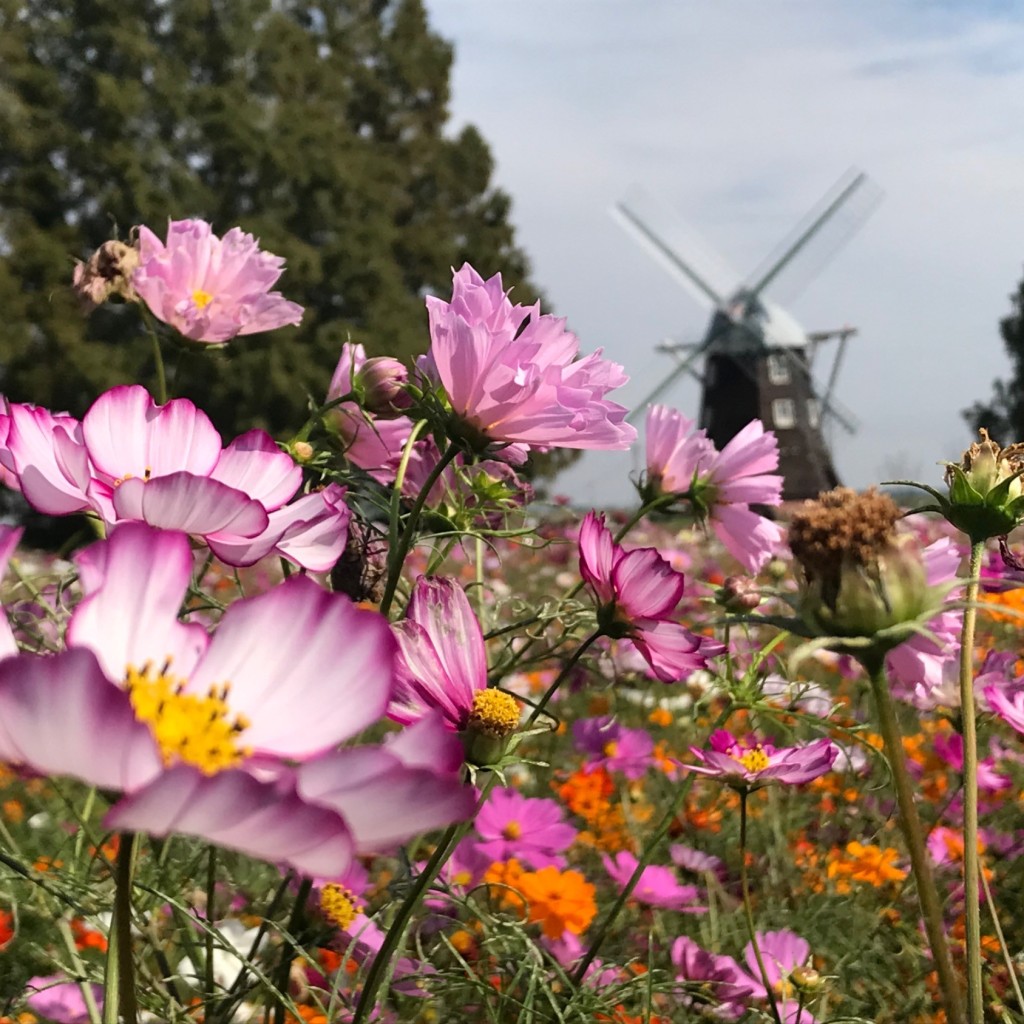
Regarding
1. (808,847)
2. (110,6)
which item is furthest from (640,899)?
(110,6)

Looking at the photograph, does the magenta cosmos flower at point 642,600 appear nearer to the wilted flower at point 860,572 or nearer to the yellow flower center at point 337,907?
the wilted flower at point 860,572

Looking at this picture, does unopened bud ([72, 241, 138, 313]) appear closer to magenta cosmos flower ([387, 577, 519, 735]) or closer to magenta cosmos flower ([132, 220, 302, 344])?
magenta cosmos flower ([132, 220, 302, 344])

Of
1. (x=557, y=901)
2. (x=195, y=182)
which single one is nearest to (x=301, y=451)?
(x=557, y=901)

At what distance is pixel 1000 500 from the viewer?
1.31 feet

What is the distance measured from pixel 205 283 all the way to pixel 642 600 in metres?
0.31

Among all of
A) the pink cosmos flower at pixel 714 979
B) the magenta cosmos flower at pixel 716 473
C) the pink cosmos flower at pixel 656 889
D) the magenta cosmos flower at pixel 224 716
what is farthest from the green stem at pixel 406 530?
the pink cosmos flower at pixel 656 889

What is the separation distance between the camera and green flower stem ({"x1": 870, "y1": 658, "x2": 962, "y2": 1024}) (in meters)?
0.30

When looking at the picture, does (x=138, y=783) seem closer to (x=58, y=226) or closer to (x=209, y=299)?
(x=209, y=299)

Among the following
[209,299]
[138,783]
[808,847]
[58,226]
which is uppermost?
[58,226]

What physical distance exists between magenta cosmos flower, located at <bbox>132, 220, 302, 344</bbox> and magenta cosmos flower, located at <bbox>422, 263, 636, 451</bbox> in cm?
19

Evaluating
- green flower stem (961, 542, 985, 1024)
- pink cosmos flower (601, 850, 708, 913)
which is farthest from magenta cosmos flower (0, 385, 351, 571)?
pink cosmos flower (601, 850, 708, 913)

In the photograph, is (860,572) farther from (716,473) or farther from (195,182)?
(195,182)

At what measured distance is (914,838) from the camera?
1.01 feet

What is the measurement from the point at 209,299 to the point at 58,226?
9289mm
